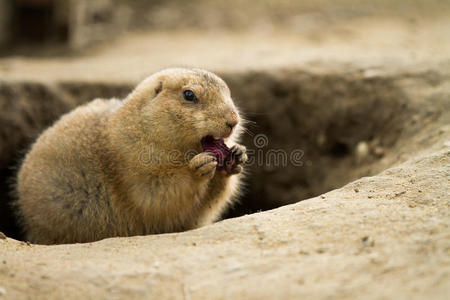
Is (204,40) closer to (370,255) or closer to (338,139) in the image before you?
(338,139)

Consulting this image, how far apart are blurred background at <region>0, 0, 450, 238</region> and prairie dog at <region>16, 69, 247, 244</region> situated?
1191 mm

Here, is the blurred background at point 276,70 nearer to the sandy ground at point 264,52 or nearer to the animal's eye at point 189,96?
the sandy ground at point 264,52

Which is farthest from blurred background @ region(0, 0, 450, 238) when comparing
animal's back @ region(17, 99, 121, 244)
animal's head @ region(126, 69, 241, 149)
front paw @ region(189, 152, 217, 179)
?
front paw @ region(189, 152, 217, 179)

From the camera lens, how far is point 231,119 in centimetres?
444

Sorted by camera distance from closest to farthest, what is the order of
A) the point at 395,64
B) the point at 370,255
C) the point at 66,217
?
1. the point at 370,255
2. the point at 66,217
3. the point at 395,64

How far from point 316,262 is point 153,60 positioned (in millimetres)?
6138

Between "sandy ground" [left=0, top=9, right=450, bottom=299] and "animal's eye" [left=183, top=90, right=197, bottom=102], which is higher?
"animal's eye" [left=183, top=90, right=197, bottom=102]

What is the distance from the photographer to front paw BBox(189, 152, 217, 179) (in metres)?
4.43

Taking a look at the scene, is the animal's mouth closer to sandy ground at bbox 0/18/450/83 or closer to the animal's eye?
the animal's eye

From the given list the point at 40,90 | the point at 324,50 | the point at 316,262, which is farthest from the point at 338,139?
the point at 40,90

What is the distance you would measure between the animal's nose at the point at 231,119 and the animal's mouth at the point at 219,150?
11.6 inches

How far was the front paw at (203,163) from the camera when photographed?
174 inches

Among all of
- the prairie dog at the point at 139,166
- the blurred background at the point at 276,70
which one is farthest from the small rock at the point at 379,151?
the prairie dog at the point at 139,166

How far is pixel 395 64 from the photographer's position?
260 inches
